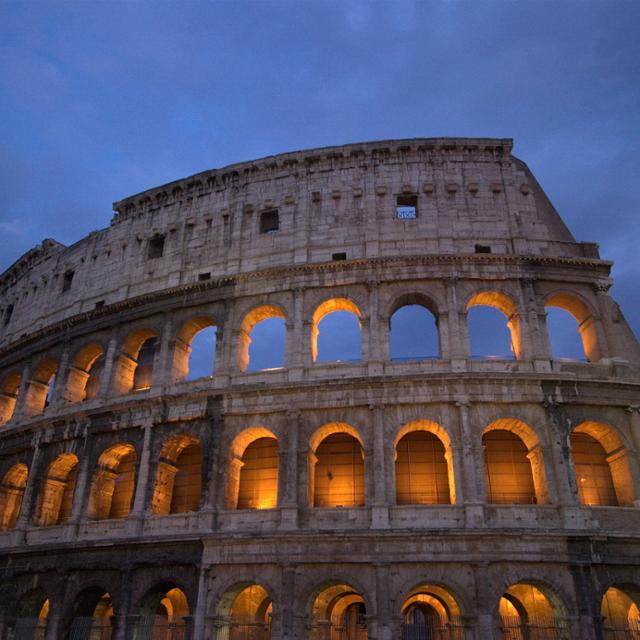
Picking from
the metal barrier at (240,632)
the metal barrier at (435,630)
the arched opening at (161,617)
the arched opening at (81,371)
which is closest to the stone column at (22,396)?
the arched opening at (81,371)

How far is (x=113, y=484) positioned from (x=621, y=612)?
52.5ft

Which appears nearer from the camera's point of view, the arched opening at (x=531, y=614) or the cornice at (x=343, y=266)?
the arched opening at (x=531, y=614)

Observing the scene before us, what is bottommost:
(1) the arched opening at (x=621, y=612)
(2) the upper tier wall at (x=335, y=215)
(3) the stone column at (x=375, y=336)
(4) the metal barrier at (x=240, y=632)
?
(4) the metal barrier at (x=240, y=632)

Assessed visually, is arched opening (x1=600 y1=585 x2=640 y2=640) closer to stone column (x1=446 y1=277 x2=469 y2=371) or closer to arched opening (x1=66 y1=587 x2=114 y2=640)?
stone column (x1=446 y1=277 x2=469 y2=371)

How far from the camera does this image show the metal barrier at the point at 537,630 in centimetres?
1550

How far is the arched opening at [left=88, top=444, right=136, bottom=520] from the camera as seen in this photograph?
67.0 ft

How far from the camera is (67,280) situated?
27156 millimetres

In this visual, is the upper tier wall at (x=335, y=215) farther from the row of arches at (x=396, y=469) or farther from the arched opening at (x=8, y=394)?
the row of arches at (x=396, y=469)

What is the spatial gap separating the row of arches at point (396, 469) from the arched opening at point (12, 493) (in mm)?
4735

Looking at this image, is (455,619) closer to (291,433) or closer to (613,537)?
(613,537)

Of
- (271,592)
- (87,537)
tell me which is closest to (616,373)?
(271,592)

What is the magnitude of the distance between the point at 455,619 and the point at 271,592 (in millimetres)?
4807

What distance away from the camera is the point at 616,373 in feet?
60.6

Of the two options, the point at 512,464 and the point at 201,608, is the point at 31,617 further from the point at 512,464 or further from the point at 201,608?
the point at 512,464
